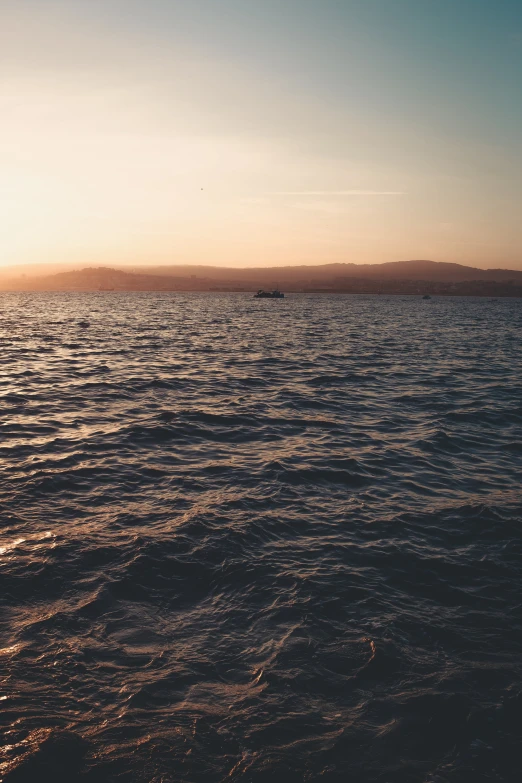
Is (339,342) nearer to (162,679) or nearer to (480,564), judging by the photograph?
(480,564)

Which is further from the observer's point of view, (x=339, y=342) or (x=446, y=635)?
→ (x=339, y=342)

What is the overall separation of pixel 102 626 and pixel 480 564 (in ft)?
23.7

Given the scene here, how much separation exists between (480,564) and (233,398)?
16.6 meters

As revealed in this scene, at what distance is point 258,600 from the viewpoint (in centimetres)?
890

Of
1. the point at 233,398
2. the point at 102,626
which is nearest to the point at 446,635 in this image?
the point at 102,626

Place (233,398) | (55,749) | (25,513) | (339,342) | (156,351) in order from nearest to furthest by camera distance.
Result: (55,749) → (25,513) → (233,398) → (156,351) → (339,342)

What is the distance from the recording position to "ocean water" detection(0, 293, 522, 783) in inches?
238

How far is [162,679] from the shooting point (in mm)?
6922

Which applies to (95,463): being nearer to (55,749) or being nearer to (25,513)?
(25,513)

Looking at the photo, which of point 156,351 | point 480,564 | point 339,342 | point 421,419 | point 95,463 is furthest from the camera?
point 339,342

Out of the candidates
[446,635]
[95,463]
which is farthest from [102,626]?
[95,463]

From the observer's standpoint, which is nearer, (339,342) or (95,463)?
(95,463)

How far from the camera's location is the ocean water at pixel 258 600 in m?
6.04

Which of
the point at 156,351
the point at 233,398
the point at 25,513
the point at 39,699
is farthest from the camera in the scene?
the point at 156,351
